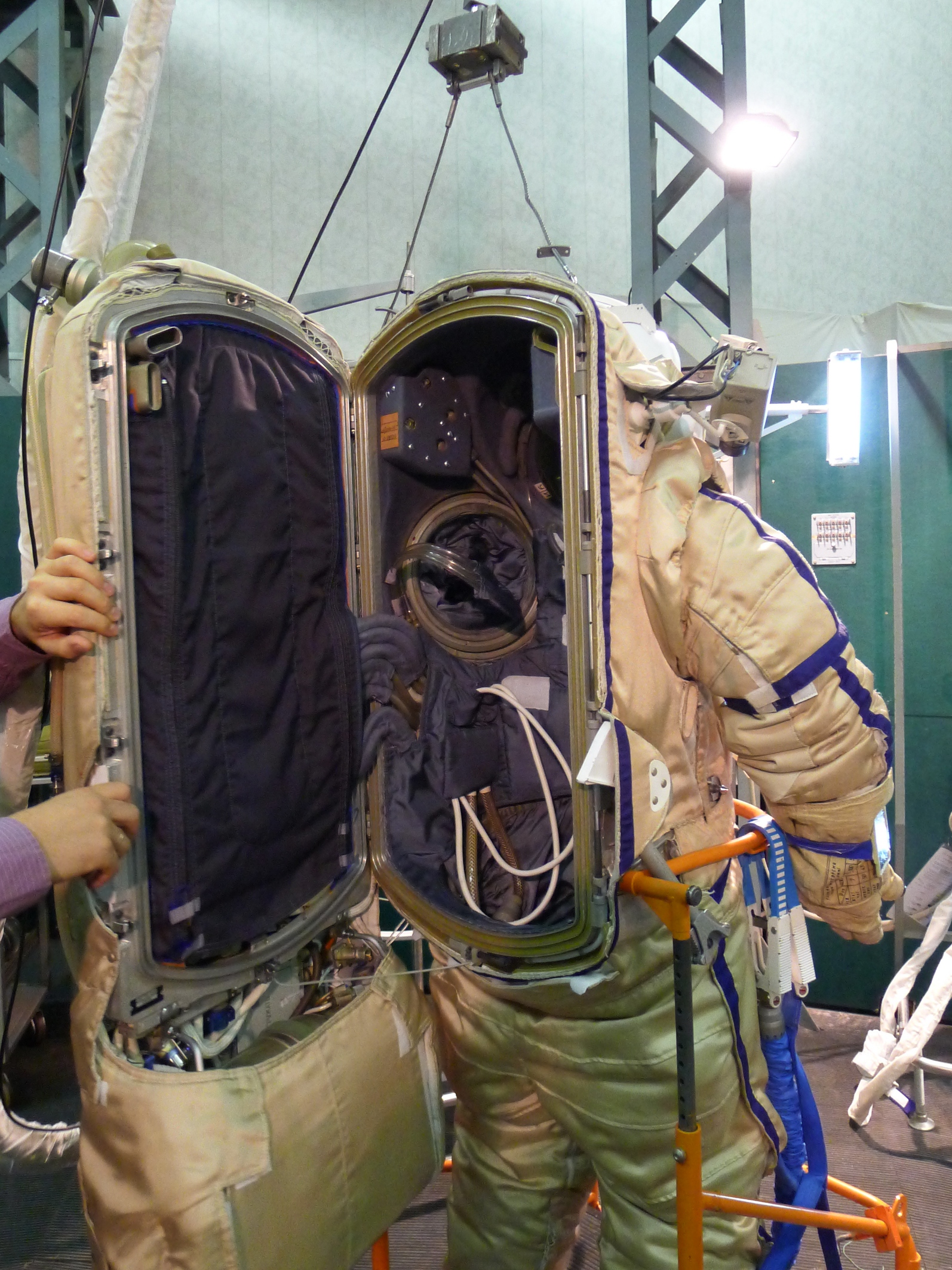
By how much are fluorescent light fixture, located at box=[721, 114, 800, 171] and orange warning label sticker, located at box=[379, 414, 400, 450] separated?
6.19ft

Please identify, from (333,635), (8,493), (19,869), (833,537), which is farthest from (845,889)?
(8,493)

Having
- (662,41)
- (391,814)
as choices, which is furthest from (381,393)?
(662,41)

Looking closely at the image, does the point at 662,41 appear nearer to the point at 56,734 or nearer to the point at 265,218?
the point at 265,218

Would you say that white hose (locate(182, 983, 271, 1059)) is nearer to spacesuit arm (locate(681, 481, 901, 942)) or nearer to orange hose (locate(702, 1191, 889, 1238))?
orange hose (locate(702, 1191, 889, 1238))

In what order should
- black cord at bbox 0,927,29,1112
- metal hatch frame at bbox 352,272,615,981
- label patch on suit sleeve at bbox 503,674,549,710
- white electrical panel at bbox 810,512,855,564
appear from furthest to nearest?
white electrical panel at bbox 810,512,855,564, label patch on suit sleeve at bbox 503,674,549,710, black cord at bbox 0,927,29,1112, metal hatch frame at bbox 352,272,615,981

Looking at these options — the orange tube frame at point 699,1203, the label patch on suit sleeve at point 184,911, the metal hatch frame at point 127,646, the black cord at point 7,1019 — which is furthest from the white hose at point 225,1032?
the orange tube frame at point 699,1203

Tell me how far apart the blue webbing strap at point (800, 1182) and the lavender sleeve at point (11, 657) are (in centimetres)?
130

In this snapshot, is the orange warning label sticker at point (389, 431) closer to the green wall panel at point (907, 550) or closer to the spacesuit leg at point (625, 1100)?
the spacesuit leg at point (625, 1100)

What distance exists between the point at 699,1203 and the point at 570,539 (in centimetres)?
94

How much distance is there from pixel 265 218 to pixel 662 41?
204 cm

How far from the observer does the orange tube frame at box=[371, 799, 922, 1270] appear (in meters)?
1.14

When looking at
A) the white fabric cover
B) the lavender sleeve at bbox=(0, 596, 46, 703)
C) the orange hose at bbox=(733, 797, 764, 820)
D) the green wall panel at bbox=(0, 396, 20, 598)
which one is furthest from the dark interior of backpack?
the green wall panel at bbox=(0, 396, 20, 598)

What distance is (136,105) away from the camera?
8.04 ft

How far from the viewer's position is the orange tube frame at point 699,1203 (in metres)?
1.14
